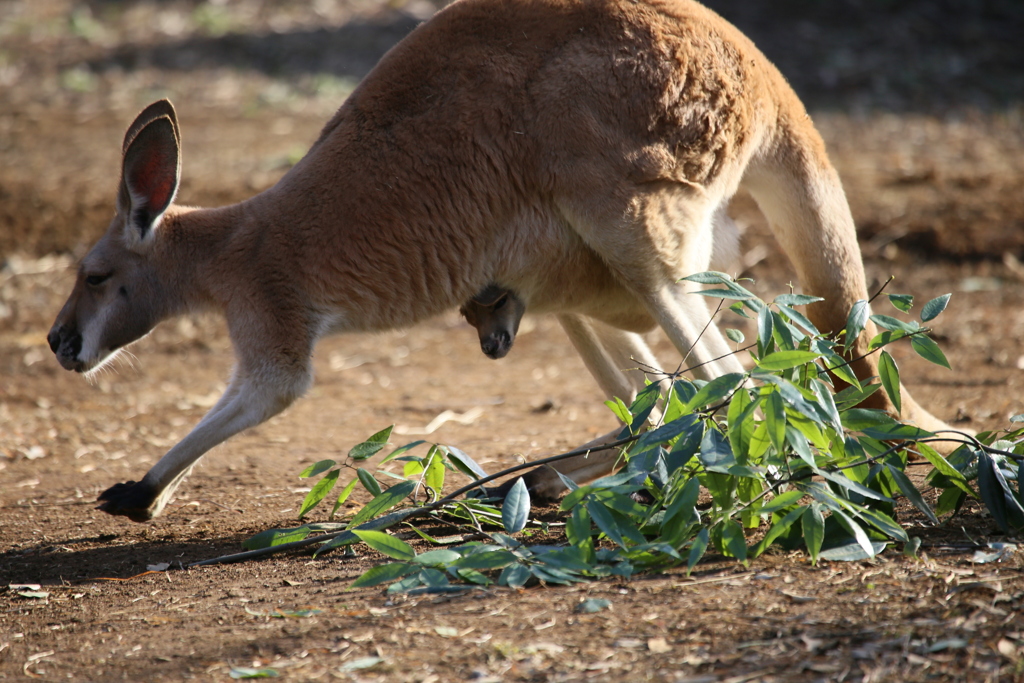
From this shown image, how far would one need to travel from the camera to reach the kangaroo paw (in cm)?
307

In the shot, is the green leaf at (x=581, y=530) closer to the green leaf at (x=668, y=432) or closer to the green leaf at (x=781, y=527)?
the green leaf at (x=668, y=432)

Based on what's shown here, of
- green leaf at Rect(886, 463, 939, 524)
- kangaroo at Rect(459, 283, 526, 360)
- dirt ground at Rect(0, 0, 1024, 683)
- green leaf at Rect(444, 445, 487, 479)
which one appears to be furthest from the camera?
kangaroo at Rect(459, 283, 526, 360)

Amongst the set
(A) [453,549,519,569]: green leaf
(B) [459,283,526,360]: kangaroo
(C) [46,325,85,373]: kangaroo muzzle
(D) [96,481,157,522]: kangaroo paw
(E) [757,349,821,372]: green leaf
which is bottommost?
(A) [453,549,519,569]: green leaf

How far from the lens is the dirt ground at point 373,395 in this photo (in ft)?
6.92

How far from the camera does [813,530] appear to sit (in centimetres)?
231

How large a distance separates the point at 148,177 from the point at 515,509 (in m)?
1.82

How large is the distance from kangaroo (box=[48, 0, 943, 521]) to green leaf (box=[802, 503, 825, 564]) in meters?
0.91

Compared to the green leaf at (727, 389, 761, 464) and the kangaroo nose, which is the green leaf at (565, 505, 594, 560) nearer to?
the green leaf at (727, 389, 761, 464)

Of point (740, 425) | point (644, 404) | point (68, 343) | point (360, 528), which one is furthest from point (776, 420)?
point (68, 343)

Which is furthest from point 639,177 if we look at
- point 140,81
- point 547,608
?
point 140,81

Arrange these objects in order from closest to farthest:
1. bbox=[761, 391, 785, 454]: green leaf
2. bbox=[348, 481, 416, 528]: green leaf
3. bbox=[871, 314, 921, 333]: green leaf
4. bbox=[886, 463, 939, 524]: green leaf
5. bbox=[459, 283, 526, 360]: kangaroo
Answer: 1. bbox=[761, 391, 785, 454]: green leaf
2. bbox=[871, 314, 921, 333]: green leaf
3. bbox=[886, 463, 939, 524]: green leaf
4. bbox=[348, 481, 416, 528]: green leaf
5. bbox=[459, 283, 526, 360]: kangaroo

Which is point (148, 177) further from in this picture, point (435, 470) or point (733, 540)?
point (733, 540)

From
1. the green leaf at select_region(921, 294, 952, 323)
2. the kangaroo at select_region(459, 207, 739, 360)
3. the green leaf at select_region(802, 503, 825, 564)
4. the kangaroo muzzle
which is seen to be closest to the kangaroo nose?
the kangaroo muzzle

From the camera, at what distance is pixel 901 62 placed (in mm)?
10117
